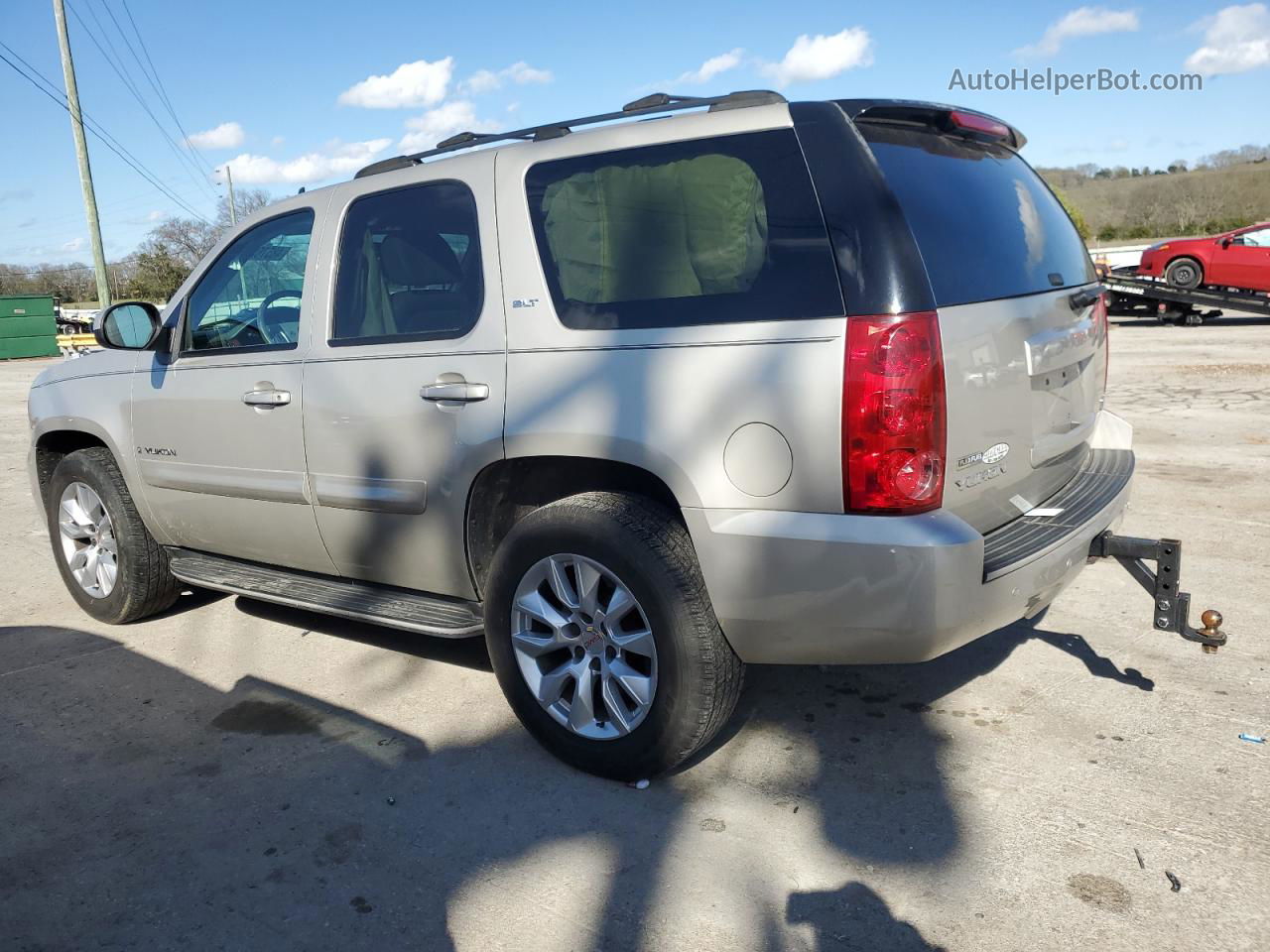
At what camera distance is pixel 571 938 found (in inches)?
98.3

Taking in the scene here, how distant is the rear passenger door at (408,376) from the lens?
342cm

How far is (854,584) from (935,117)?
1530 mm

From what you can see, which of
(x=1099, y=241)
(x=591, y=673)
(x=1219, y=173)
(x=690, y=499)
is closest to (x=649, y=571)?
(x=690, y=499)

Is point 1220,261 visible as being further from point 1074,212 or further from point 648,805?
point 648,805

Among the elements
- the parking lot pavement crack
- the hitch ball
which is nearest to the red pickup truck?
the hitch ball

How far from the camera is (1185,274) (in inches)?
742

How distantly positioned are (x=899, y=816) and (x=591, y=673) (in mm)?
1027

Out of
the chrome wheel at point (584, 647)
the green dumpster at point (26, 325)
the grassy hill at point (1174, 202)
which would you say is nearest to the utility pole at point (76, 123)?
the green dumpster at point (26, 325)

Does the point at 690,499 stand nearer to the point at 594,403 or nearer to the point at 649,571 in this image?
the point at 649,571

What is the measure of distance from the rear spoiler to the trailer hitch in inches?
55.3

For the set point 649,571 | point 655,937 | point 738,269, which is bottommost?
point 655,937

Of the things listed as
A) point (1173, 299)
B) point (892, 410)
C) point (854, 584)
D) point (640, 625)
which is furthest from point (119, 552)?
point (1173, 299)

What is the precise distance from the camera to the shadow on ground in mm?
2600

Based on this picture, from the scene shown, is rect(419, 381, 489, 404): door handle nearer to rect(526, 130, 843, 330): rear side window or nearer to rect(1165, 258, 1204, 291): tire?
rect(526, 130, 843, 330): rear side window
